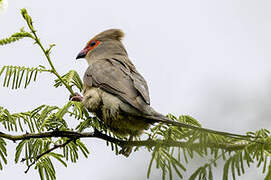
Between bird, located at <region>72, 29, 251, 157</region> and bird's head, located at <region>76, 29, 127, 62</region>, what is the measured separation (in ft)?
1.43

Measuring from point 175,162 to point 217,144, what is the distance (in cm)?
33

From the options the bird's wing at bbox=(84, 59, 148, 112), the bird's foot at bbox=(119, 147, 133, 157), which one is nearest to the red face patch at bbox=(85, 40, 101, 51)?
the bird's wing at bbox=(84, 59, 148, 112)

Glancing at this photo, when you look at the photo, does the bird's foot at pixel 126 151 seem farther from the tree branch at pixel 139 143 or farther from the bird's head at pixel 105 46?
the bird's head at pixel 105 46

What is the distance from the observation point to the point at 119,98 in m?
3.62

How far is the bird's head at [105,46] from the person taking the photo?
4.94 m

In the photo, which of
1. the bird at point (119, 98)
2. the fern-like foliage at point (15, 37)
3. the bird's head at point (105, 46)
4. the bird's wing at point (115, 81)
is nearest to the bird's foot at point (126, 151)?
the bird at point (119, 98)

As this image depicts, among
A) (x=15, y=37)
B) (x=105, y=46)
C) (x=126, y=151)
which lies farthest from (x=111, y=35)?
(x=15, y=37)

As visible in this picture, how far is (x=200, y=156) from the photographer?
2297 mm

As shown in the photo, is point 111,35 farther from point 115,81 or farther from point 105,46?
point 115,81

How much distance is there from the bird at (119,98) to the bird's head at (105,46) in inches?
17.1

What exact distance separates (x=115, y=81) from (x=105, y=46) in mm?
1221

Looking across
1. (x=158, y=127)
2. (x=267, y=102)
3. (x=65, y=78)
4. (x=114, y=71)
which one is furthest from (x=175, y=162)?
(x=267, y=102)

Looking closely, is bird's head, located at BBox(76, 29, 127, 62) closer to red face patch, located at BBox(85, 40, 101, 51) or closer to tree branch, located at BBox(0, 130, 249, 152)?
red face patch, located at BBox(85, 40, 101, 51)

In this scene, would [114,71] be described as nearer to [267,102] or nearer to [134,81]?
[134,81]
